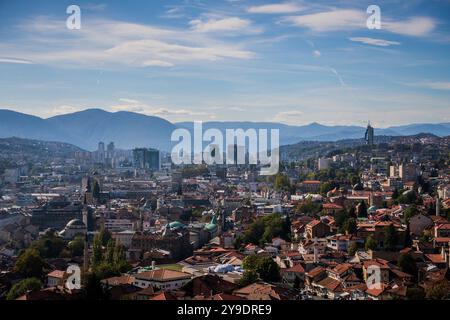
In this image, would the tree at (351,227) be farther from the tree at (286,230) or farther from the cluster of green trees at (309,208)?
the cluster of green trees at (309,208)

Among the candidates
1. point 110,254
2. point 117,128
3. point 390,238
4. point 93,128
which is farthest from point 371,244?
point 93,128

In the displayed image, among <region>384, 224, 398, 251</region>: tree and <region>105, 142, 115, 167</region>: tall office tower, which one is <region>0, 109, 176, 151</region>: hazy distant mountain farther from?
<region>384, 224, 398, 251</region>: tree

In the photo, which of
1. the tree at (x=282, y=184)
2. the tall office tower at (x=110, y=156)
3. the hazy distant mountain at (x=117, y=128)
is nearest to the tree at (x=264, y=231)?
the tree at (x=282, y=184)

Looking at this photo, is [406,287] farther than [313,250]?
No

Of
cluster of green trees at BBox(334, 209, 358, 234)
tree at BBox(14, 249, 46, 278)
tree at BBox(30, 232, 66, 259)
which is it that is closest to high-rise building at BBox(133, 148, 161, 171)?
cluster of green trees at BBox(334, 209, 358, 234)

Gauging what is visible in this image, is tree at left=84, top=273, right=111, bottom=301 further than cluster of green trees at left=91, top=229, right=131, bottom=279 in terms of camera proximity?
No

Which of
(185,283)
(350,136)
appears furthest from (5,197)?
(350,136)
